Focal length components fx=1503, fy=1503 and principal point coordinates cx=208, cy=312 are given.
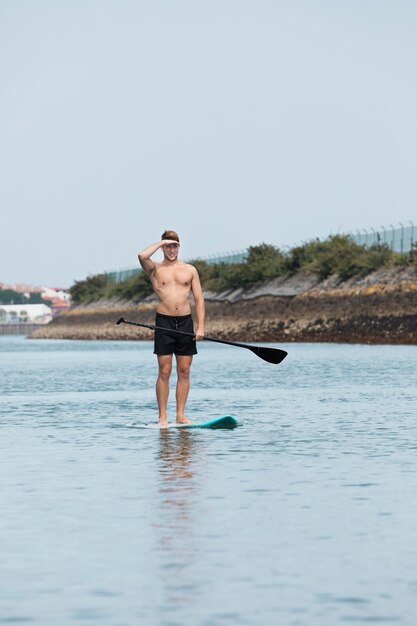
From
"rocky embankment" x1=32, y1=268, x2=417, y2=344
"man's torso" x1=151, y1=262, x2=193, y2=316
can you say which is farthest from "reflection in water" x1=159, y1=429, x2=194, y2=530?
"rocky embankment" x1=32, y1=268, x2=417, y2=344

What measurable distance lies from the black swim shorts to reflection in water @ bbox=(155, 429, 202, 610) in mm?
1949

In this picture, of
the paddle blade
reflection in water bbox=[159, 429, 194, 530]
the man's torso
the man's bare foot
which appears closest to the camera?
reflection in water bbox=[159, 429, 194, 530]

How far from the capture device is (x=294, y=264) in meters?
102

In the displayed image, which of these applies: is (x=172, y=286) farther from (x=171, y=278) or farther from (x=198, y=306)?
(x=198, y=306)

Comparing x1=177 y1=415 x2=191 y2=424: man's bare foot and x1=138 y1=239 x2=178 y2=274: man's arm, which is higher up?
x1=138 y1=239 x2=178 y2=274: man's arm

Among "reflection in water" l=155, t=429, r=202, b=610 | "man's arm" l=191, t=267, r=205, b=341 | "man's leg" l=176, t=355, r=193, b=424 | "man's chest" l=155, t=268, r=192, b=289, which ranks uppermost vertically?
"man's chest" l=155, t=268, r=192, b=289

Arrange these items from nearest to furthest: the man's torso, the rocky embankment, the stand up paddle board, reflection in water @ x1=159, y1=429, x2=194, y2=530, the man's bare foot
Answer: reflection in water @ x1=159, y1=429, x2=194, y2=530, the man's torso, the stand up paddle board, the man's bare foot, the rocky embankment

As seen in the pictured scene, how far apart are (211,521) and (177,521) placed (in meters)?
0.21

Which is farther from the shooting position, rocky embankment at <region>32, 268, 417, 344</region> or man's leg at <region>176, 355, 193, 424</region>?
rocky embankment at <region>32, 268, 417, 344</region>

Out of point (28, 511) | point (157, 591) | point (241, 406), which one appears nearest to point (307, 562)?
point (157, 591)

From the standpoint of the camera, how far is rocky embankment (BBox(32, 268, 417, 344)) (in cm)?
6969

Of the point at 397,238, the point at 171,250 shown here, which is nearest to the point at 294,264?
the point at 397,238

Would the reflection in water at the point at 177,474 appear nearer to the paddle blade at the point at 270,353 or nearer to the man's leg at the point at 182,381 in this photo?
the man's leg at the point at 182,381

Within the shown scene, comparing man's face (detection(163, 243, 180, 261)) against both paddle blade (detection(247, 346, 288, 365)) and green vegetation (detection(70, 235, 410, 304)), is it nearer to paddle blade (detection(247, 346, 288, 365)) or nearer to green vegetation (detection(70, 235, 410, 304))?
paddle blade (detection(247, 346, 288, 365))
